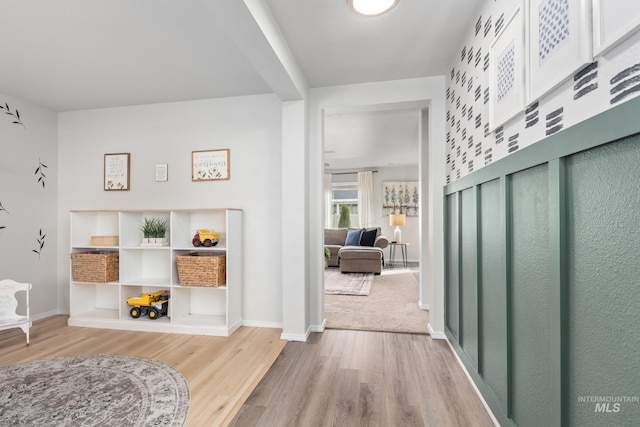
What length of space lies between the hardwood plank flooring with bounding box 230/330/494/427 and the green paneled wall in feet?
0.98

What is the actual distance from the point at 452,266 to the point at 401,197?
213 inches

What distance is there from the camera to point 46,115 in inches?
132

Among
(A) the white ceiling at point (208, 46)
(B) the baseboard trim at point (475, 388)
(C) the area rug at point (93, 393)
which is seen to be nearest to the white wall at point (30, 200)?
(A) the white ceiling at point (208, 46)

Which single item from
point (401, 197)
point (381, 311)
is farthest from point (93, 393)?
point (401, 197)

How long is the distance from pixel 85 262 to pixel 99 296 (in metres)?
0.59

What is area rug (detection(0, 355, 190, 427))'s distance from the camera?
158cm

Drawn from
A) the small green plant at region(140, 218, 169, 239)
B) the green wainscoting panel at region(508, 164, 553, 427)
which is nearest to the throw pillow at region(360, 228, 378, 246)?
the small green plant at region(140, 218, 169, 239)

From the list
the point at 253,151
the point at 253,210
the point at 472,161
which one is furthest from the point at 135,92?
the point at 472,161

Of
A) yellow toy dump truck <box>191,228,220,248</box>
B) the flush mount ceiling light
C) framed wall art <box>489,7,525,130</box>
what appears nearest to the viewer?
framed wall art <box>489,7,525,130</box>

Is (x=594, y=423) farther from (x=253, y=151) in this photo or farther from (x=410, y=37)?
(x=253, y=151)

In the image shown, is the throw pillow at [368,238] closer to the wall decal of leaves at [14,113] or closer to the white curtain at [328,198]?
the white curtain at [328,198]

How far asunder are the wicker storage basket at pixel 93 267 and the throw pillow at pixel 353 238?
14.5 ft

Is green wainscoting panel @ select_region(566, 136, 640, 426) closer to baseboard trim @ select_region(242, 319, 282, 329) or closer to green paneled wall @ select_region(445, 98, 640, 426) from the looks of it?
green paneled wall @ select_region(445, 98, 640, 426)

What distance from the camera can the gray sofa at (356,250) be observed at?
5727 millimetres
